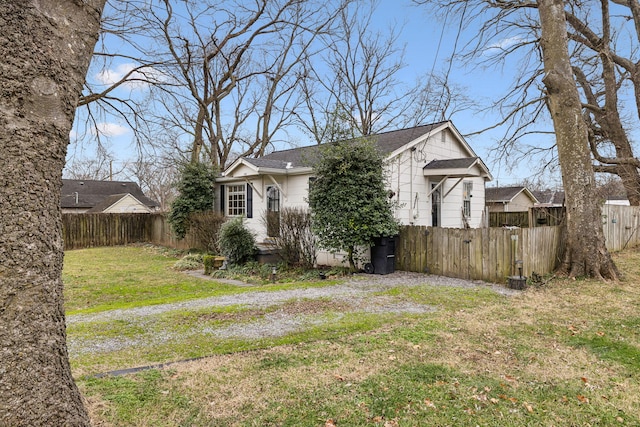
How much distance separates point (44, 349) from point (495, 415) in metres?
3.06

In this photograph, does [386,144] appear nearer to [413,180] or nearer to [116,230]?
[413,180]

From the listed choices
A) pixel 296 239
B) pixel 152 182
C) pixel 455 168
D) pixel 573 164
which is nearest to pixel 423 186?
pixel 455 168

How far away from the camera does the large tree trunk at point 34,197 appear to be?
173cm

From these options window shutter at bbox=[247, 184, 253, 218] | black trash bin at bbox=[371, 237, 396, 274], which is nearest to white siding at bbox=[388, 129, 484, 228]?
black trash bin at bbox=[371, 237, 396, 274]

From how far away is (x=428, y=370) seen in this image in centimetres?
378

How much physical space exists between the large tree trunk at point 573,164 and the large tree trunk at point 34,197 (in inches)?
388

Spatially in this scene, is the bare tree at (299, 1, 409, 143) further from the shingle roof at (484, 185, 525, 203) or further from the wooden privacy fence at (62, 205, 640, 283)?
the wooden privacy fence at (62, 205, 640, 283)

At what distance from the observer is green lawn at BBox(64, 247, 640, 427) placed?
2.98m

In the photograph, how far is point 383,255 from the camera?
9.91 metres

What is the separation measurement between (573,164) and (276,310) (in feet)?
24.8

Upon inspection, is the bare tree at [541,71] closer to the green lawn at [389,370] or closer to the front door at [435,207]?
the front door at [435,207]

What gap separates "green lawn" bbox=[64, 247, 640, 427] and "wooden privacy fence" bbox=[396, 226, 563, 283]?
1908mm

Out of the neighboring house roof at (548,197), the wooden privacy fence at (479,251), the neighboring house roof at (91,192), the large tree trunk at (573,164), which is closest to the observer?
the wooden privacy fence at (479,251)

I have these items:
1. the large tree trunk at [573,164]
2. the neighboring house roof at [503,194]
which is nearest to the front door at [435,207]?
the large tree trunk at [573,164]
